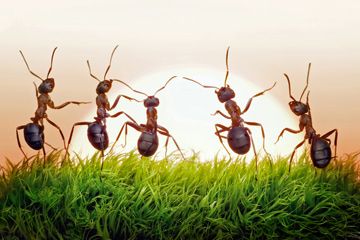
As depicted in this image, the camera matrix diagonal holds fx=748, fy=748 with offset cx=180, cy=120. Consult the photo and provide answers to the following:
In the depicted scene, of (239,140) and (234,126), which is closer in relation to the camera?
(239,140)

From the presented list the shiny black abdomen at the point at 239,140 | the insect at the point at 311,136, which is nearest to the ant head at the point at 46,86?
the shiny black abdomen at the point at 239,140

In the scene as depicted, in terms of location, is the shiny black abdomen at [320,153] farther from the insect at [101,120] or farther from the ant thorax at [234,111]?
the insect at [101,120]

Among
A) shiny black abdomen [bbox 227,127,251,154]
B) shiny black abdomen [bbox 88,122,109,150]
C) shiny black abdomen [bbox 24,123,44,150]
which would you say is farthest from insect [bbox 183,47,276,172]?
shiny black abdomen [bbox 24,123,44,150]

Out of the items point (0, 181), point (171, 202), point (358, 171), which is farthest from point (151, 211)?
point (358, 171)

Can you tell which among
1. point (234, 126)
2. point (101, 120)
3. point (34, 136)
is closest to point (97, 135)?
point (101, 120)

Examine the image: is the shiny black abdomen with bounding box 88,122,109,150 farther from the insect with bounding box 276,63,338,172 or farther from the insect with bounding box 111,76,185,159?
the insect with bounding box 276,63,338,172

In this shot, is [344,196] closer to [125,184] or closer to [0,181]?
[125,184]

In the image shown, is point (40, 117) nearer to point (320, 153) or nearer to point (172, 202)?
point (172, 202)
